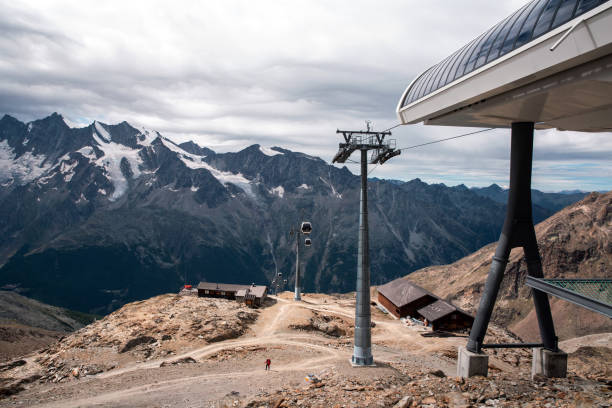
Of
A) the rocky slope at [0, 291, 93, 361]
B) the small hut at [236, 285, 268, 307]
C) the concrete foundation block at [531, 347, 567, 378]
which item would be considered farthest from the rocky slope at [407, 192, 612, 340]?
the rocky slope at [0, 291, 93, 361]

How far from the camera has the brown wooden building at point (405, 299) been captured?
68.4m

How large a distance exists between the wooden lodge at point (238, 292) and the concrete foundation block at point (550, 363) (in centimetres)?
4638

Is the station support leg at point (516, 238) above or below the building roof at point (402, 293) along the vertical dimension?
above

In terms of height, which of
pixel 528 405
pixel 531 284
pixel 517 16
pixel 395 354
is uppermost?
pixel 517 16

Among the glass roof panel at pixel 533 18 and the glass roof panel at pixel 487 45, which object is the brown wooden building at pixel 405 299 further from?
the glass roof panel at pixel 533 18

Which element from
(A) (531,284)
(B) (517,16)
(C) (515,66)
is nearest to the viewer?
(C) (515,66)

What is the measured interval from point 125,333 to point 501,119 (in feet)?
153

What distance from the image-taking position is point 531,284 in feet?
94.8

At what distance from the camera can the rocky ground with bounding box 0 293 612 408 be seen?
22906mm

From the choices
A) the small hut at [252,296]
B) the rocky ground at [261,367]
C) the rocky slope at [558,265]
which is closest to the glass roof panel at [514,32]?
the rocky ground at [261,367]

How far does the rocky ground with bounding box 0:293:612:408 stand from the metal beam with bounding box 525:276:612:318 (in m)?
4.08

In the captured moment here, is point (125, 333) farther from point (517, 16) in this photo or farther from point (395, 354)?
point (517, 16)

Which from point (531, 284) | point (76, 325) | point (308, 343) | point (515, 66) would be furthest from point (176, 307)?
point (76, 325)

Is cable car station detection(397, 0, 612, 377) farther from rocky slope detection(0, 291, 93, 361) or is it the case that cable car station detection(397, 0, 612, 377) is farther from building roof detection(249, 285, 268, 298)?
rocky slope detection(0, 291, 93, 361)
